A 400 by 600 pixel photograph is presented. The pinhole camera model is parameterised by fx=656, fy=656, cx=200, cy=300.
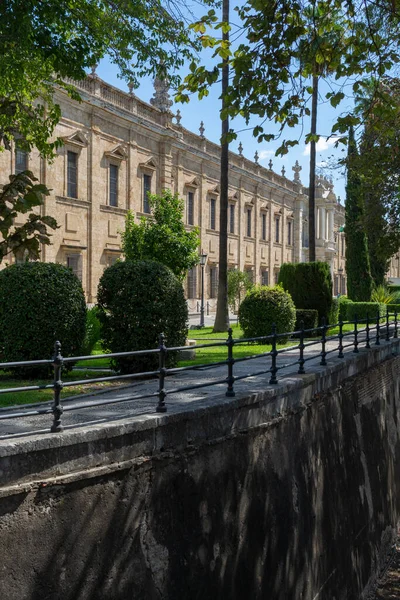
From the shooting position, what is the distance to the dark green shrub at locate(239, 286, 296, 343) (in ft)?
59.8

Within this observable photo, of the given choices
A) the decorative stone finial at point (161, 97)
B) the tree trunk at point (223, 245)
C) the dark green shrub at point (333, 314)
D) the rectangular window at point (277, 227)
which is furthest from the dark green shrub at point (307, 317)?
the rectangular window at point (277, 227)

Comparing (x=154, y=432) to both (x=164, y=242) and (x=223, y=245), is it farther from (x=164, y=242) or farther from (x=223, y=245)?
(x=164, y=242)

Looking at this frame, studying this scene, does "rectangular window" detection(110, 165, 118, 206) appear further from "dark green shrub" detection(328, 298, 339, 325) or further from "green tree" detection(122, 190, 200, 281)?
"dark green shrub" detection(328, 298, 339, 325)

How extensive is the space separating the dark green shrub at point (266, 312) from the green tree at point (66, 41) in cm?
741

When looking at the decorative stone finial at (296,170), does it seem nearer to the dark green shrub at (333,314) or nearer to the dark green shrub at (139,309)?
the dark green shrub at (333,314)

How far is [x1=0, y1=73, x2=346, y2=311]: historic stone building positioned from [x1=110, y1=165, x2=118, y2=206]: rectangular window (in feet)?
0.16

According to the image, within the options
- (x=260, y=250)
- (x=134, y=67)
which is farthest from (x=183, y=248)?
(x=260, y=250)

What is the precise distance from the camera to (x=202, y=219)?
40.7 metres

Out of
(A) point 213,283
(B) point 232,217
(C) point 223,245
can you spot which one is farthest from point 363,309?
(B) point 232,217

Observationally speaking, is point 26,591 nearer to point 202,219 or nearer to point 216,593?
point 216,593

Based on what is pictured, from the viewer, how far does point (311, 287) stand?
23.6m

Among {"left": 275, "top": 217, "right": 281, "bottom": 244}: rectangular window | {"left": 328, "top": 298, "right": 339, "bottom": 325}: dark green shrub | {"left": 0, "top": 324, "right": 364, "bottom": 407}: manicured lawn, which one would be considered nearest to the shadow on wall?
{"left": 0, "top": 324, "right": 364, "bottom": 407}: manicured lawn

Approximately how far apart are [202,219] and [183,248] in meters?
15.6

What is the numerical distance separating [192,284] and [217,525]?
108ft
